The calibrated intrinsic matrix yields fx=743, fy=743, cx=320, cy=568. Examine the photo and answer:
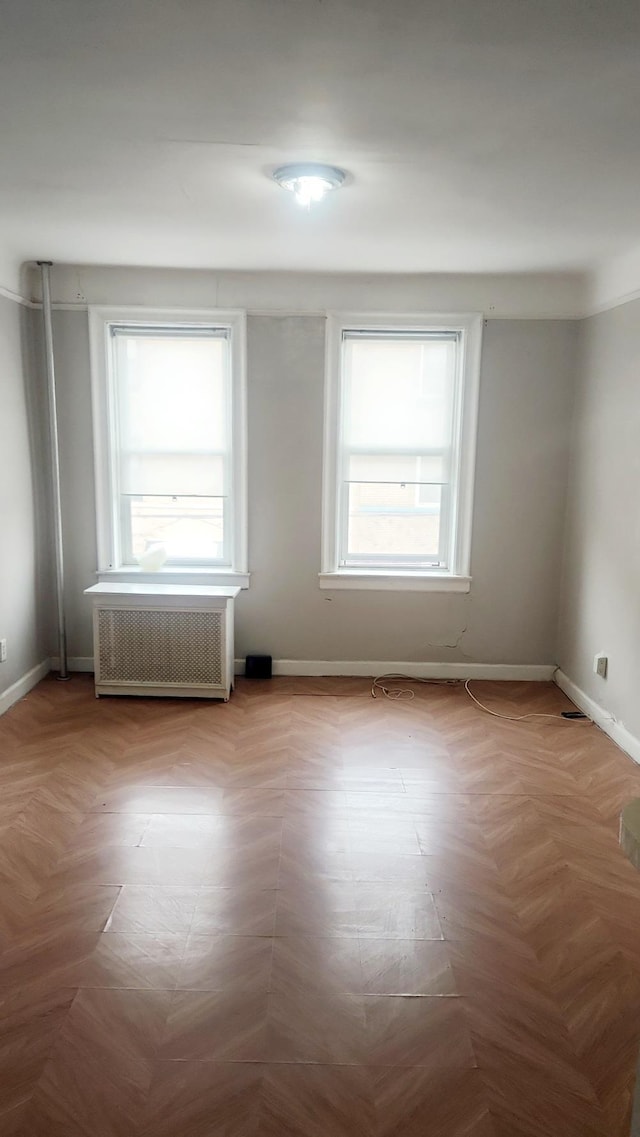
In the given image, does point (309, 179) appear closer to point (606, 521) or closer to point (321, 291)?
point (321, 291)

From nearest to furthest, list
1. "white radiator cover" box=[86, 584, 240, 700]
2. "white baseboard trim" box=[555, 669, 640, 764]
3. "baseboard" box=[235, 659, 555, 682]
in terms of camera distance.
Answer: "white baseboard trim" box=[555, 669, 640, 764] → "white radiator cover" box=[86, 584, 240, 700] → "baseboard" box=[235, 659, 555, 682]

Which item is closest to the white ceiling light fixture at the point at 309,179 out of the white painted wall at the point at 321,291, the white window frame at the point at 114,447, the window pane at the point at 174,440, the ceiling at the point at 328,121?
the ceiling at the point at 328,121

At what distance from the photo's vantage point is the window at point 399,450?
4621 mm

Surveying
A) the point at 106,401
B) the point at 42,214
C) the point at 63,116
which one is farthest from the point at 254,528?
the point at 63,116

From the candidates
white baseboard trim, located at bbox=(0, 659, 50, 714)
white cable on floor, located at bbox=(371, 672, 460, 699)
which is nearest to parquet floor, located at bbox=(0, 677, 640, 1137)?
white baseboard trim, located at bbox=(0, 659, 50, 714)

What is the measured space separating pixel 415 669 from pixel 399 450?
1.43 metres

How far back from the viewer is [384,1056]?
6.31ft

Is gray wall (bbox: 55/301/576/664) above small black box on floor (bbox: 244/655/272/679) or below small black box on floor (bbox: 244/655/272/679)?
above

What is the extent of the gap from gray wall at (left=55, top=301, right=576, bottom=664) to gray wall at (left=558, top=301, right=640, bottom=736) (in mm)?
194

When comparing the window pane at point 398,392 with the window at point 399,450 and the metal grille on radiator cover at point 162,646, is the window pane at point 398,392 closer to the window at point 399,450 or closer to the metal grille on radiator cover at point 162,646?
the window at point 399,450

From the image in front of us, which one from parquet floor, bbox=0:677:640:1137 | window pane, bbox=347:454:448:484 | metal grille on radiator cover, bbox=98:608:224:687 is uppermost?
window pane, bbox=347:454:448:484

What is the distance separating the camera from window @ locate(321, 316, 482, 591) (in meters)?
4.62

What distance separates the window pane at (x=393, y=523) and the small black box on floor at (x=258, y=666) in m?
0.84

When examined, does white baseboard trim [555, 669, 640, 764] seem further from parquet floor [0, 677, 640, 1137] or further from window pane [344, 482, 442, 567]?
window pane [344, 482, 442, 567]
